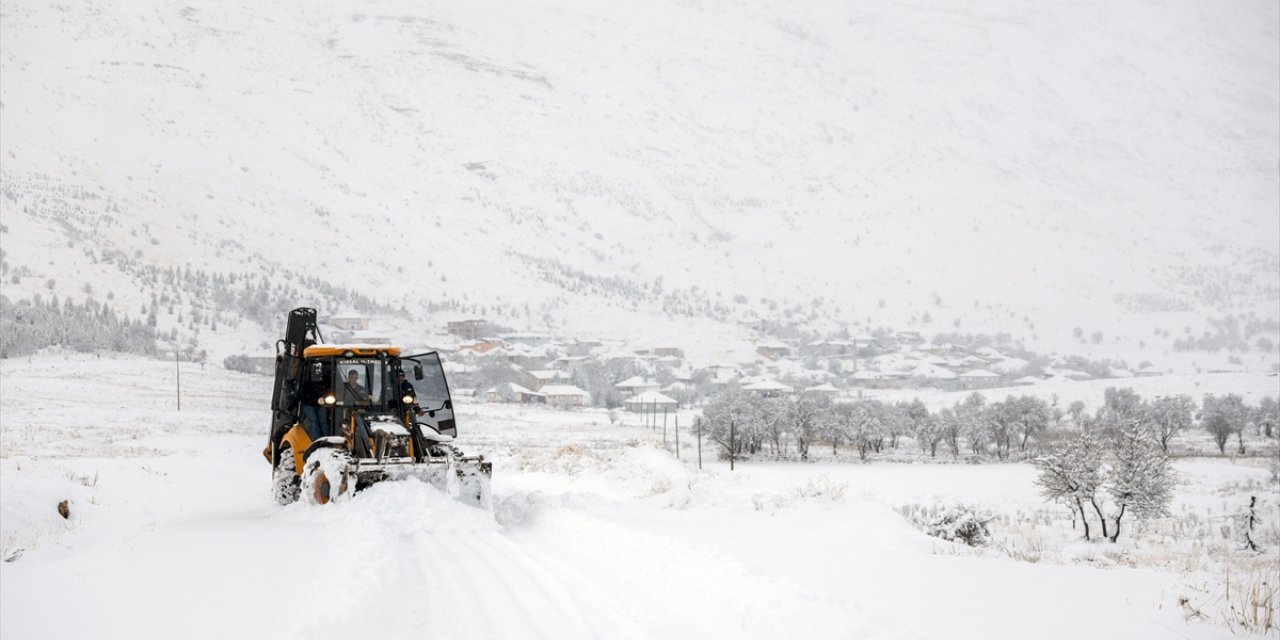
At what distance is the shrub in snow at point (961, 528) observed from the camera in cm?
1550

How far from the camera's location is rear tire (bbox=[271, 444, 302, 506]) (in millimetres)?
14039

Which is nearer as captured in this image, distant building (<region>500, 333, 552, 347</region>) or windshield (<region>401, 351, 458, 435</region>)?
windshield (<region>401, 351, 458, 435</region>)

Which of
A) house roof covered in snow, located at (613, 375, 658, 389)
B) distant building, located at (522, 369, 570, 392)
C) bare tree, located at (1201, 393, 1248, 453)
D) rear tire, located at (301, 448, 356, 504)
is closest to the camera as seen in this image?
rear tire, located at (301, 448, 356, 504)

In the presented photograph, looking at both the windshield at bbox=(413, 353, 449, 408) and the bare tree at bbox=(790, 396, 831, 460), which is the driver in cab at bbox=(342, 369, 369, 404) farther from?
the bare tree at bbox=(790, 396, 831, 460)

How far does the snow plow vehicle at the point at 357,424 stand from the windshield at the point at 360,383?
0.06ft

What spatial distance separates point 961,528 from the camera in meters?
15.8

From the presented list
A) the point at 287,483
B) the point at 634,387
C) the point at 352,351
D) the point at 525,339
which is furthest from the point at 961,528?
the point at 525,339

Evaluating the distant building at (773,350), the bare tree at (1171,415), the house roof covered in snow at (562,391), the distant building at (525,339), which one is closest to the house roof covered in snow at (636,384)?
the house roof covered in snow at (562,391)

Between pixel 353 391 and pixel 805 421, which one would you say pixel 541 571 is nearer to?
pixel 353 391

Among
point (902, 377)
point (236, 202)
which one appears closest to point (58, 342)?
point (236, 202)

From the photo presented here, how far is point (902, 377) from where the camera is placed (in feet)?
463

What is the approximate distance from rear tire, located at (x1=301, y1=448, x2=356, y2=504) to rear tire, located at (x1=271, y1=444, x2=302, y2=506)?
1068 mm

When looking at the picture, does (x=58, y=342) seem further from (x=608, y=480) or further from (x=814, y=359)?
A: (x=814, y=359)

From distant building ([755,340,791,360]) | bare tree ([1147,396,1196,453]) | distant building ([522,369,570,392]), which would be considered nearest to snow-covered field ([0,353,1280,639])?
bare tree ([1147,396,1196,453])
